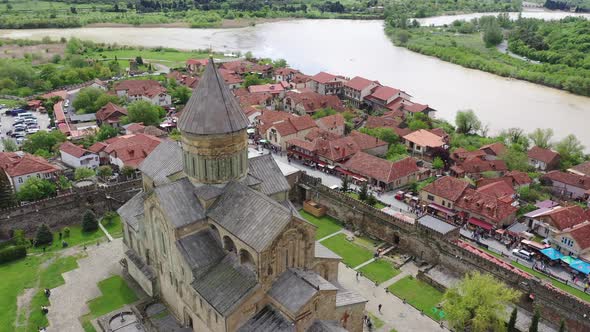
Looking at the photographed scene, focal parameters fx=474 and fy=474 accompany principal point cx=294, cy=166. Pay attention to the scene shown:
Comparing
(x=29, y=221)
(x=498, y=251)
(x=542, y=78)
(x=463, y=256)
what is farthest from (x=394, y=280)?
(x=542, y=78)

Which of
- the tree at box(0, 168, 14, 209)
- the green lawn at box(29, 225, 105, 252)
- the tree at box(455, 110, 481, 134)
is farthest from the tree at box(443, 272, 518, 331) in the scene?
the tree at box(455, 110, 481, 134)

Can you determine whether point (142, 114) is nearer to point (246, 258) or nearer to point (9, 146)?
point (9, 146)

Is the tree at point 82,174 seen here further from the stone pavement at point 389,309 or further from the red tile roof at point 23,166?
the stone pavement at point 389,309

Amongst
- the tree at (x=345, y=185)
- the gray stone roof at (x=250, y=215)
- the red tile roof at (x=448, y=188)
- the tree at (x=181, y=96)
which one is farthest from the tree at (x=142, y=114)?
the gray stone roof at (x=250, y=215)

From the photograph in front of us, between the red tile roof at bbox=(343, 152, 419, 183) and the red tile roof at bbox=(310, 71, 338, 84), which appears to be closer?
the red tile roof at bbox=(343, 152, 419, 183)

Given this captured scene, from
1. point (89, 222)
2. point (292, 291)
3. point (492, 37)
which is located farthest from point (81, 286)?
point (492, 37)

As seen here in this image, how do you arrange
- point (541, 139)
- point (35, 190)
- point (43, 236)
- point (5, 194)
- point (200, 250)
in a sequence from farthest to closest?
point (541, 139) < point (35, 190) < point (5, 194) < point (43, 236) < point (200, 250)

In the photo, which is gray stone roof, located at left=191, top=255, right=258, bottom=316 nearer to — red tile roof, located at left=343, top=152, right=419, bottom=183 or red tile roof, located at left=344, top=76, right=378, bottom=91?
red tile roof, located at left=343, top=152, right=419, bottom=183
